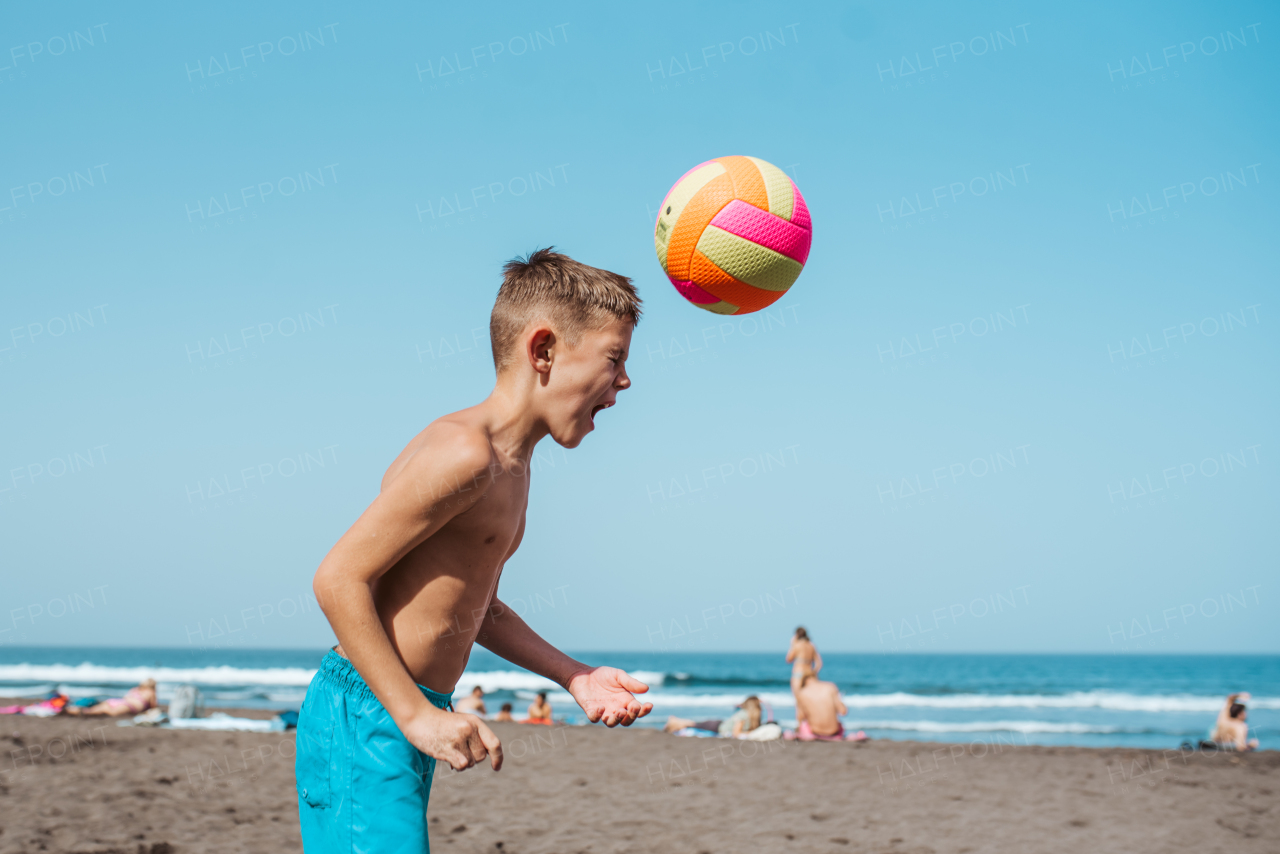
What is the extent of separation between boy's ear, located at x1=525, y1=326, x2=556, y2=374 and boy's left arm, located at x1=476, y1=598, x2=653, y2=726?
0.81 metres

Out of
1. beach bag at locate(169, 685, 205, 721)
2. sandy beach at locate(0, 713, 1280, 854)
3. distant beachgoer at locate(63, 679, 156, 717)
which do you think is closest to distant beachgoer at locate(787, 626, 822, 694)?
sandy beach at locate(0, 713, 1280, 854)

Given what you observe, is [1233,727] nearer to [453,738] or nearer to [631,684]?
[631,684]

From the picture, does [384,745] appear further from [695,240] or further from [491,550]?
[695,240]

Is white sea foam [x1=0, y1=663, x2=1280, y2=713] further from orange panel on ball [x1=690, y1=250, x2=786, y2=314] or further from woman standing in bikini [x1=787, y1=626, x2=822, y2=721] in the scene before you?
orange panel on ball [x1=690, y1=250, x2=786, y2=314]

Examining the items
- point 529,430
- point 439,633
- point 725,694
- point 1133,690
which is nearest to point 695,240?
point 529,430

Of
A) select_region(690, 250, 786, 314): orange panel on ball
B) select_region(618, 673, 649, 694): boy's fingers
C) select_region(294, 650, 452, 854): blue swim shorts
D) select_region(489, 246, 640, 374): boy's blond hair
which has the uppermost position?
select_region(690, 250, 786, 314): orange panel on ball

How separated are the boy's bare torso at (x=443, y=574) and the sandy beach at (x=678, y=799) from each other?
187 inches

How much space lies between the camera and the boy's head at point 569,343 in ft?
7.70

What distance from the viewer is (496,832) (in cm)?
679

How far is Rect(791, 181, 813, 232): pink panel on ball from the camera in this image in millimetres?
3977

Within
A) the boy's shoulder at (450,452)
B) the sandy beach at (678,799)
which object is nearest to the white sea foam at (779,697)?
the sandy beach at (678,799)

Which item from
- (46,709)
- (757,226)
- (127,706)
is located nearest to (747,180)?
(757,226)

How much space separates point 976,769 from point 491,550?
879 cm

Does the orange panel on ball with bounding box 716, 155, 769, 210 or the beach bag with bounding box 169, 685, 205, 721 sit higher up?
the orange panel on ball with bounding box 716, 155, 769, 210
